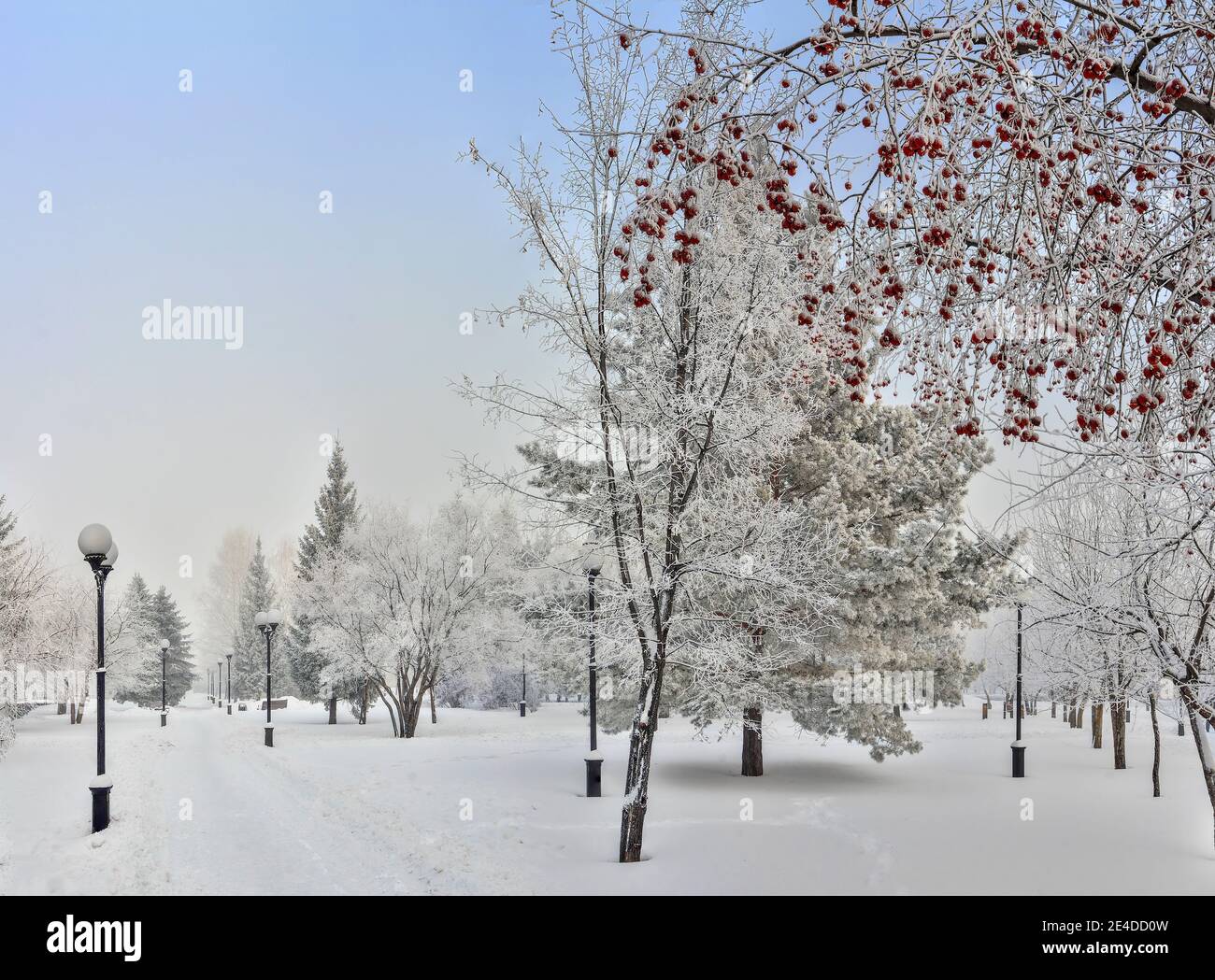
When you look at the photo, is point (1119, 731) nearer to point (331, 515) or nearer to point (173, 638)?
point (331, 515)

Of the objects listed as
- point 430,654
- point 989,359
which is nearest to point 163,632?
point 430,654

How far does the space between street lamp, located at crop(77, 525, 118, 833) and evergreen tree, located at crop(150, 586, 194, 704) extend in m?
48.4

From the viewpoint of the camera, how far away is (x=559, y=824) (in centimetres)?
1123

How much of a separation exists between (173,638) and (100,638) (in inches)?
2046

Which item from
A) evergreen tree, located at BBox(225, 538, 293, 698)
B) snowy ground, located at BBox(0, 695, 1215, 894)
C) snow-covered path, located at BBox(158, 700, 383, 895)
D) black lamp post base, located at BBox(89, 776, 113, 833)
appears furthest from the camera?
evergreen tree, located at BBox(225, 538, 293, 698)

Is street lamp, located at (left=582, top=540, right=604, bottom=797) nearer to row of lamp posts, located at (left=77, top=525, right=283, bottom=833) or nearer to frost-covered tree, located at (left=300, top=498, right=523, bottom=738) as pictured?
row of lamp posts, located at (left=77, top=525, right=283, bottom=833)

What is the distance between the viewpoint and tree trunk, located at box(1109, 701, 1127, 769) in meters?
18.8

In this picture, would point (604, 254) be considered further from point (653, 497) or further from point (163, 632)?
point (163, 632)

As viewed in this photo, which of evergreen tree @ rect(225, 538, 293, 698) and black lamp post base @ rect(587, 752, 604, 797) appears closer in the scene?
black lamp post base @ rect(587, 752, 604, 797)

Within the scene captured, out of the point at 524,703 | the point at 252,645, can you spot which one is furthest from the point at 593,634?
the point at 252,645

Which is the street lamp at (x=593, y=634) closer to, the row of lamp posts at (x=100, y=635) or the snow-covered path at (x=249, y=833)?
the snow-covered path at (x=249, y=833)

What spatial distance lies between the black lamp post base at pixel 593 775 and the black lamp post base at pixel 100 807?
6.42 meters

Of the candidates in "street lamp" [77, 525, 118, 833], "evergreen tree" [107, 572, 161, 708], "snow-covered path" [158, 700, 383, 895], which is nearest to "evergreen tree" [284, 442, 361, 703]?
"evergreen tree" [107, 572, 161, 708]
